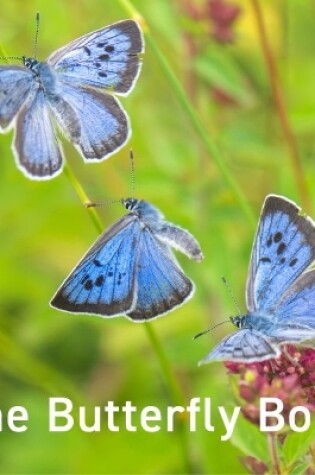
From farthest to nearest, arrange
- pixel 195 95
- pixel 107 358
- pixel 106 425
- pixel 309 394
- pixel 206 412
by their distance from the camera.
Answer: pixel 107 358
pixel 106 425
pixel 195 95
pixel 206 412
pixel 309 394

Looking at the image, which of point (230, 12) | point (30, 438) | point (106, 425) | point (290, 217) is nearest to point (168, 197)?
point (230, 12)

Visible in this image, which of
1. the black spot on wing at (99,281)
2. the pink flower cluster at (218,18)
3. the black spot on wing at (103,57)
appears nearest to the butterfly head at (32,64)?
the black spot on wing at (103,57)

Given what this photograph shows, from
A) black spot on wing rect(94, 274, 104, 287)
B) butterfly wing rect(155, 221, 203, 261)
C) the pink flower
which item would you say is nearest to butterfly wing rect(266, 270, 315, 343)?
butterfly wing rect(155, 221, 203, 261)

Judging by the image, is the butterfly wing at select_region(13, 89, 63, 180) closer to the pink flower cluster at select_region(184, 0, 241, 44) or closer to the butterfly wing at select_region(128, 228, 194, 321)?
the butterfly wing at select_region(128, 228, 194, 321)

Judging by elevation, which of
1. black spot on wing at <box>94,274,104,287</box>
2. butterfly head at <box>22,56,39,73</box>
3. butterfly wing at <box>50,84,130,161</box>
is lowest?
black spot on wing at <box>94,274,104,287</box>

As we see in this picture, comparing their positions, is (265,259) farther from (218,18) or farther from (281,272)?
(218,18)

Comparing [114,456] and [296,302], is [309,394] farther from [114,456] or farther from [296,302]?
[114,456]
